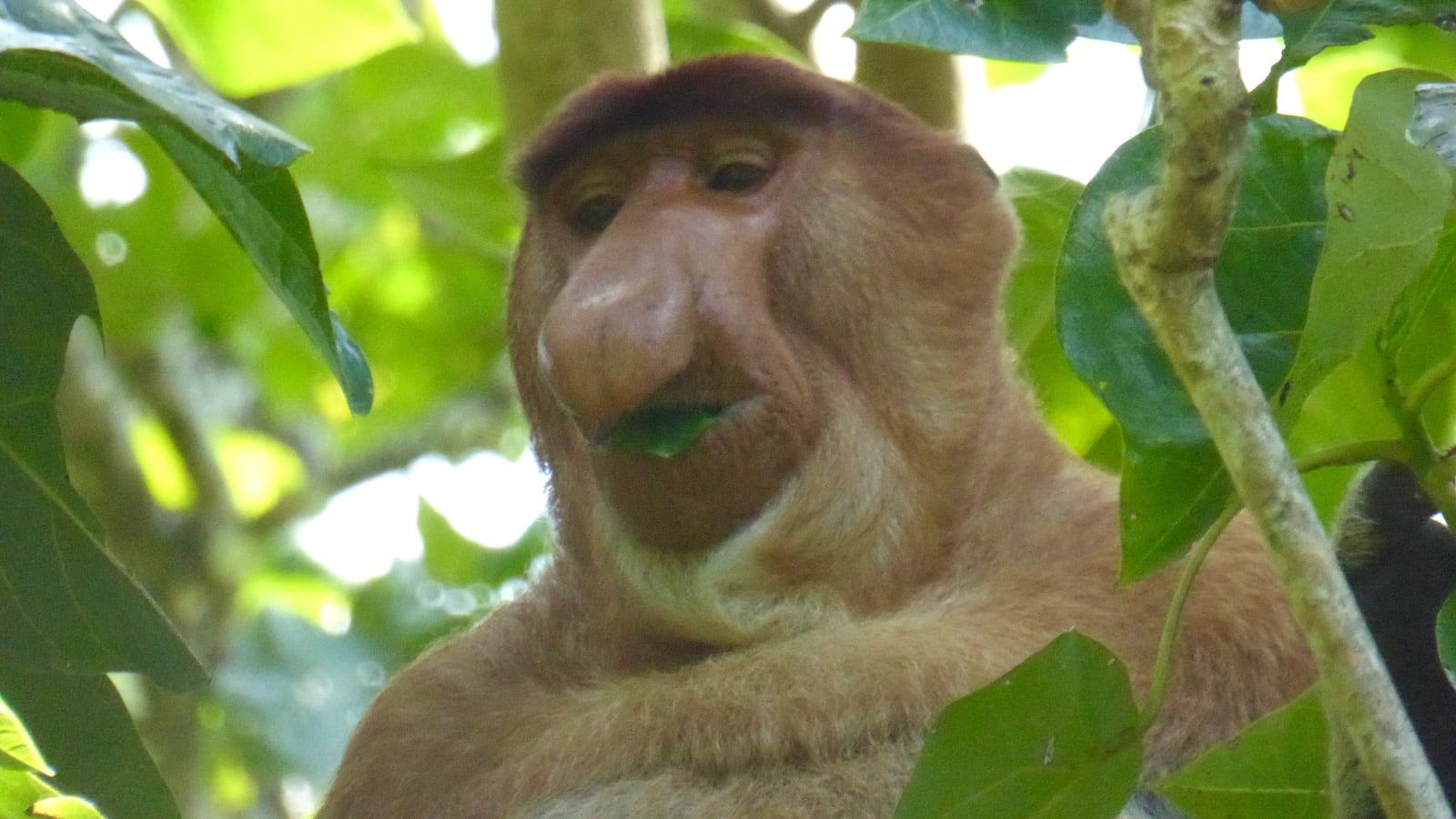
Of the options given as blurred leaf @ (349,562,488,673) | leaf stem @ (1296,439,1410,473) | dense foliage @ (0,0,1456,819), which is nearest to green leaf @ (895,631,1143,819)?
dense foliage @ (0,0,1456,819)

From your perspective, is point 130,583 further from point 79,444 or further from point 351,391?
point 79,444

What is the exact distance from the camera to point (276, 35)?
384 cm

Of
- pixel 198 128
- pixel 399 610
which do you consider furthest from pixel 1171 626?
pixel 399 610

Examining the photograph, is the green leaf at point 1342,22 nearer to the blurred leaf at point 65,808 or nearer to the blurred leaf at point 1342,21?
the blurred leaf at point 1342,21

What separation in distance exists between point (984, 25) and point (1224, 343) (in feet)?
2.95

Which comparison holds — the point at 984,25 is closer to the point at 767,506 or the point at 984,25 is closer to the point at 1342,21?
the point at 1342,21

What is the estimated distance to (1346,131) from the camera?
5.15 feet

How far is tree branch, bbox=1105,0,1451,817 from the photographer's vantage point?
133 cm

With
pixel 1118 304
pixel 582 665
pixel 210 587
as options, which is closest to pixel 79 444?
pixel 210 587

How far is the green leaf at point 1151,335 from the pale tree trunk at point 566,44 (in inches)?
71.9

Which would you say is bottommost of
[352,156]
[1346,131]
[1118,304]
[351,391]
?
[352,156]

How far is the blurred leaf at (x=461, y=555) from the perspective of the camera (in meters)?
5.96

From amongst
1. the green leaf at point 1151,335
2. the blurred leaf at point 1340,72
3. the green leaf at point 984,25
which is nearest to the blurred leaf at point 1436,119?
the green leaf at point 1151,335

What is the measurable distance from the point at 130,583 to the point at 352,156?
3570 mm
